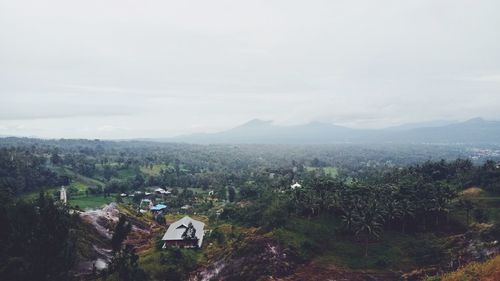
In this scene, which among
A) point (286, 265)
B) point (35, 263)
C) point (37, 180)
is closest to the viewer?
point (35, 263)

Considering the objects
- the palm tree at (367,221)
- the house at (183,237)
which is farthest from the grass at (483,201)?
the house at (183,237)

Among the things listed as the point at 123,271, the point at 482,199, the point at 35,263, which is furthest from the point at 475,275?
the point at 482,199

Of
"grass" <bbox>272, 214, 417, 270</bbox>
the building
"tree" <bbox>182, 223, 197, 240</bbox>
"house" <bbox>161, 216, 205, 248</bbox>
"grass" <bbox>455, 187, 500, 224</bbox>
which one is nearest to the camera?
"grass" <bbox>272, 214, 417, 270</bbox>

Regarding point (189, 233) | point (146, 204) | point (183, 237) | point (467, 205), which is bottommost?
point (146, 204)

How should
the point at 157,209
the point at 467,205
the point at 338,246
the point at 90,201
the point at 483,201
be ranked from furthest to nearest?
the point at 90,201
the point at 157,209
the point at 483,201
the point at 467,205
the point at 338,246

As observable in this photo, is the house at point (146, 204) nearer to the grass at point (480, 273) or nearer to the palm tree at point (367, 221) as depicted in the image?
the palm tree at point (367, 221)

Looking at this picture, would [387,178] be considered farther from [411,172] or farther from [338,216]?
[338,216]

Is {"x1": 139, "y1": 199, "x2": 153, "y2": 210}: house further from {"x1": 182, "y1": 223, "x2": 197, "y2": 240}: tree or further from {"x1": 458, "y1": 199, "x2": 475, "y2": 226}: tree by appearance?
{"x1": 458, "y1": 199, "x2": 475, "y2": 226}: tree

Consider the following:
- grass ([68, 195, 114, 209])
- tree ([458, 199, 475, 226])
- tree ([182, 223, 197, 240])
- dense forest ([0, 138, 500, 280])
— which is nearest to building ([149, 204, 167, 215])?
dense forest ([0, 138, 500, 280])

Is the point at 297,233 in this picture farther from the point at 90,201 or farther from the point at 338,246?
the point at 90,201

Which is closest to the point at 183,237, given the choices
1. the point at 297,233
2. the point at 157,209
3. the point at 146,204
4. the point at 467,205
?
the point at 297,233

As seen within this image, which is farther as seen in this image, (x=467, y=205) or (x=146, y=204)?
(x=146, y=204)
